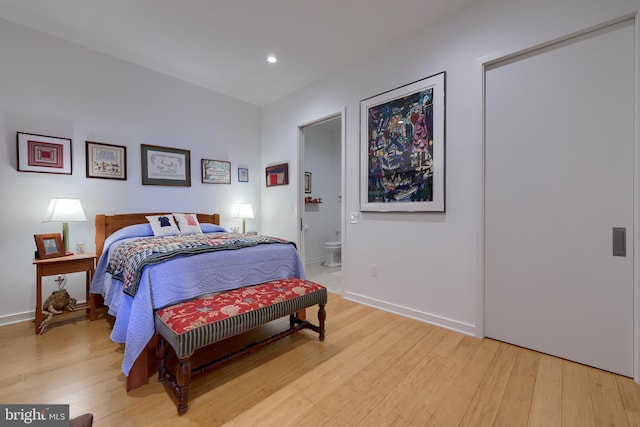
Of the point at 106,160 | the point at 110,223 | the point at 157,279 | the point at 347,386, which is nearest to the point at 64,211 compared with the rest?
the point at 110,223

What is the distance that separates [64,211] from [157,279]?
5.55 feet

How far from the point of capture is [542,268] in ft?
6.54

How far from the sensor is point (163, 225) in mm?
3133

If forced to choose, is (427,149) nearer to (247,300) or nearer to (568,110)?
(568,110)

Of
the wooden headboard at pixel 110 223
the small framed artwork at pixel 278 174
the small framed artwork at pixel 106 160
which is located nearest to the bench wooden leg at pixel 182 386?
the wooden headboard at pixel 110 223

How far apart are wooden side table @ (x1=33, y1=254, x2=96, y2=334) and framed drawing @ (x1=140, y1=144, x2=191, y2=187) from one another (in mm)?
1165

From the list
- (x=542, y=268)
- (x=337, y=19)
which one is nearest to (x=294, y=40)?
(x=337, y=19)

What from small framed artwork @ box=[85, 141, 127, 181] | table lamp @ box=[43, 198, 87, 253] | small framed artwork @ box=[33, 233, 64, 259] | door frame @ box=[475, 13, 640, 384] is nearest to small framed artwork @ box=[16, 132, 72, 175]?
small framed artwork @ box=[85, 141, 127, 181]

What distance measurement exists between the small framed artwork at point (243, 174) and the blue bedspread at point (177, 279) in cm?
200

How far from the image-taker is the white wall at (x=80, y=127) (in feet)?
8.35

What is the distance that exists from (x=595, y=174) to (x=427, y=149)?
3.81 feet

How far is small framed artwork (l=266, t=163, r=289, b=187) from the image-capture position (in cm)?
405

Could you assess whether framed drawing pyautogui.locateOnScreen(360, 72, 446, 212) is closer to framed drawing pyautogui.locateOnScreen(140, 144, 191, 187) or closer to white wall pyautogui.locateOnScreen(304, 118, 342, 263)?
white wall pyautogui.locateOnScreen(304, 118, 342, 263)

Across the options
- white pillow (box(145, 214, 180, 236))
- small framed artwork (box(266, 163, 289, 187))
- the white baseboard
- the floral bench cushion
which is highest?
small framed artwork (box(266, 163, 289, 187))
